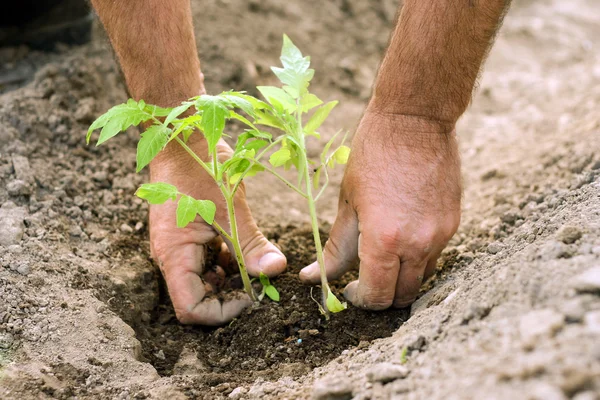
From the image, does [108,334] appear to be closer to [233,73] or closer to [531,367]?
[531,367]

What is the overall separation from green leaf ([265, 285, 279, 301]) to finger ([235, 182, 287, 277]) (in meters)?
0.06

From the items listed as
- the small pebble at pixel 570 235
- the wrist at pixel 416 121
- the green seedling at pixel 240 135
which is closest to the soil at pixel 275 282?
the small pebble at pixel 570 235

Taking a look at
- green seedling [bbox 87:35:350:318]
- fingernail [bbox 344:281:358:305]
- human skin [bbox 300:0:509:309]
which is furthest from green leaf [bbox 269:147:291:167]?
fingernail [bbox 344:281:358:305]

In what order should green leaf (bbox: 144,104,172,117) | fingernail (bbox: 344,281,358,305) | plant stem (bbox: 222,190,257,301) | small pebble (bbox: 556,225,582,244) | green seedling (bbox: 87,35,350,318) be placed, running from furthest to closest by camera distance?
fingernail (bbox: 344,281,358,305), plant stem (bbox: 222,190,257,301), green leaf (bbox: 144,104,172,117), green seedling (bbox: 87,35,350,318), small pebble (bbox: 556,225,582,244)

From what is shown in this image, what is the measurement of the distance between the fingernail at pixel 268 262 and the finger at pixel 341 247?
103 mm

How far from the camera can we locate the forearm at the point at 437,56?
1961mm

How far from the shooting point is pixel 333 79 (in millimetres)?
4133

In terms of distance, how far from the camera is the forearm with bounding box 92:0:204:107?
86.4 inches

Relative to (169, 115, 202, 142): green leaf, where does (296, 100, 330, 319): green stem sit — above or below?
below

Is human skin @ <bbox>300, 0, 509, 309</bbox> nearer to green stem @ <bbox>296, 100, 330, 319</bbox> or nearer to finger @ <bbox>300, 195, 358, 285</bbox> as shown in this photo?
finger @ <bbox>300, 195, 358, 285</bbox>

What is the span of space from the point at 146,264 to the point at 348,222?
765 millimetres

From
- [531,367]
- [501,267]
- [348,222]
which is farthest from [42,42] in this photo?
[531,367]

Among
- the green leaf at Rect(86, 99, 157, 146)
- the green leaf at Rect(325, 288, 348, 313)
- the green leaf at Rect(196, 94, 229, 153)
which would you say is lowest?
the green leaf at Rect(325, 288, 348, 313)

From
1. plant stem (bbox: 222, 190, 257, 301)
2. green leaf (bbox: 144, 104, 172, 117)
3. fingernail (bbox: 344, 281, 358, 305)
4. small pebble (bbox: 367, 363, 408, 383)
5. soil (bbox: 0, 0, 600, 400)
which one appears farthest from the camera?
fingernail (bbox: 344, 281, 358, 305)
